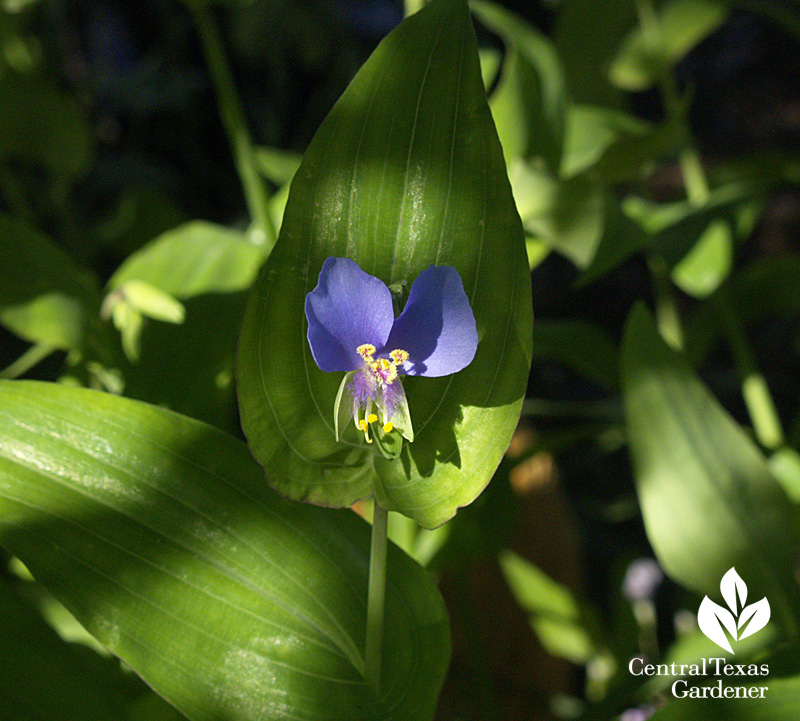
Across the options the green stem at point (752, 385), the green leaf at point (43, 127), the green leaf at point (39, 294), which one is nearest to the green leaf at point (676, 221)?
the green stem at point (752, 385)

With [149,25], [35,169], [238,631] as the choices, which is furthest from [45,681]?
[149,25]

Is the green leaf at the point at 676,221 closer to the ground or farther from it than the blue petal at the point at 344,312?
farther from it

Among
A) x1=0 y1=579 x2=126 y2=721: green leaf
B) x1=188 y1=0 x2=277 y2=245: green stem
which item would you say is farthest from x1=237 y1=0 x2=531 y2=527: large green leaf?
x1=188 y1=0 x2=277 y2=245: green stem

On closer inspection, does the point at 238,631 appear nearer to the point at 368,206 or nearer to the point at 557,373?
the point at 368,206

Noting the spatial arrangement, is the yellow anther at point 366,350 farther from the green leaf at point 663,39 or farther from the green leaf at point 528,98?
the green leaf at point 663,39

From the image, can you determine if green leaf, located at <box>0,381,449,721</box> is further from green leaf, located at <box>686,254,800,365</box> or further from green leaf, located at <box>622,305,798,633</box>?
green leaf, located at <box>686,254,800,365</box>

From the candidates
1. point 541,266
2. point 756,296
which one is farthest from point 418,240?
point 541,266

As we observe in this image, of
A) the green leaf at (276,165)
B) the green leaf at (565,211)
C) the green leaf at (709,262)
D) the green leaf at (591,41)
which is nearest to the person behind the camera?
the green leaf at (565,211)
